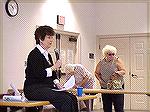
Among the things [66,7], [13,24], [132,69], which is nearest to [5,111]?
[13,24]

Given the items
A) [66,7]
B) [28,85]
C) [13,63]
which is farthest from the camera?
[66,7]

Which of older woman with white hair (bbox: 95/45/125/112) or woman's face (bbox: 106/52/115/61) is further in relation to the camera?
woman's face (bbox: 106/52/115/61)

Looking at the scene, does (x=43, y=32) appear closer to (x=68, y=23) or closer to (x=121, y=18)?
(x=68, y=23)

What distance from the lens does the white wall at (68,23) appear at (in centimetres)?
515

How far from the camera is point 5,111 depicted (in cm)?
315

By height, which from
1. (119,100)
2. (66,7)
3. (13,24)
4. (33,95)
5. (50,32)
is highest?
(66,7)

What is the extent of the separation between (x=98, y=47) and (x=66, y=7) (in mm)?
1524

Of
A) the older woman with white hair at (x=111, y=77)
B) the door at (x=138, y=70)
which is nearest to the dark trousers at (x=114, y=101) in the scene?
the older woman with white hair at (x=111, y=77)

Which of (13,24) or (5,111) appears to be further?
(13,24)

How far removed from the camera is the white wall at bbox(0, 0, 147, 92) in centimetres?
515

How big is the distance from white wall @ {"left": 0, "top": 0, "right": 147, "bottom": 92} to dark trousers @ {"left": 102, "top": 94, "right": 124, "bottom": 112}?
1599 mm

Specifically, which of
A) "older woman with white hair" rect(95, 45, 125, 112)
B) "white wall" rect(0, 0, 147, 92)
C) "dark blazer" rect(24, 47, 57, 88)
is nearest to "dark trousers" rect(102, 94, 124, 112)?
"older woman with white hair" rect(95, 45, 125, 112)

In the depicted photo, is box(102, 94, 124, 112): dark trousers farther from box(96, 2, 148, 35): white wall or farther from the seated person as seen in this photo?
box(96, 2, 148, 35): white wall

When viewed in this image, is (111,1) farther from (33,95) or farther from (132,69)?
(33,95)
